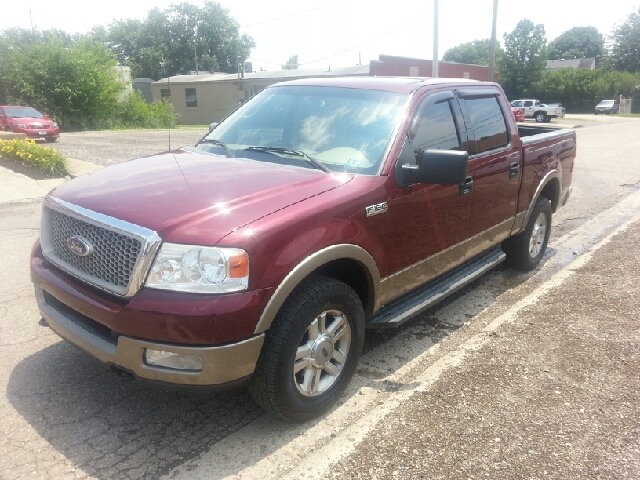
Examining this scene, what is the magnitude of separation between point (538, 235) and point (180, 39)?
84219 millimetres

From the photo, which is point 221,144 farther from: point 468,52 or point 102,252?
point 468,52

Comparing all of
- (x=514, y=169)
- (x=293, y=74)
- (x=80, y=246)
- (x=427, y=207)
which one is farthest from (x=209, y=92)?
(x=80, y=246)

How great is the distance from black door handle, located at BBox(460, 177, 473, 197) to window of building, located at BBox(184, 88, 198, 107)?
141 feet

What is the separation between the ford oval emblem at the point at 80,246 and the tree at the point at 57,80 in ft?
111

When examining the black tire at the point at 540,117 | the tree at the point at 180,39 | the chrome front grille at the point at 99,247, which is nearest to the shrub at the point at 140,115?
the black tire at the point at 540,117

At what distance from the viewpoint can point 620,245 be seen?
690 centimetres

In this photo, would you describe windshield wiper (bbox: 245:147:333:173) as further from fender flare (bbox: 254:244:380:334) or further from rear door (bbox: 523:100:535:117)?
rear door (bbox: 523:100:535:117)

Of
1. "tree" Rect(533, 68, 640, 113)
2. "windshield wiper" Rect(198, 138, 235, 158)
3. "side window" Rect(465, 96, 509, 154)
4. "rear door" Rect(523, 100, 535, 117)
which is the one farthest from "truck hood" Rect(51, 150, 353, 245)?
"tree" Rect(533, 68, 640, 113)

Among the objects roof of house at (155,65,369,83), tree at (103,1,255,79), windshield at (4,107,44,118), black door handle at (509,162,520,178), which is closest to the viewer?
black door handle at (509,162,520,178)

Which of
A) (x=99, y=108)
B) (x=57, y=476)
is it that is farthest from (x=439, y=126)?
(x=99, y=108)

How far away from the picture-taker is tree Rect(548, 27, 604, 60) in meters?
113

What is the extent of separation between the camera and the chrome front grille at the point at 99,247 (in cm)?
268

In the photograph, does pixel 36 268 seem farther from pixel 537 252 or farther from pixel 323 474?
pixel 537 252

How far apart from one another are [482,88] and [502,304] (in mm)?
1915
